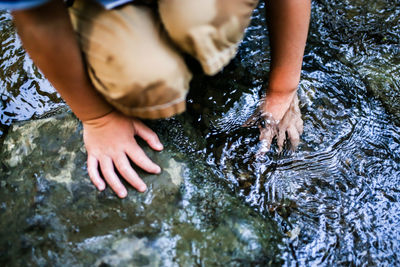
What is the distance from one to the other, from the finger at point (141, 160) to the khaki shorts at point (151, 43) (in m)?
0.22

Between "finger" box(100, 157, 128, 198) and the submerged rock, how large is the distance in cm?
3

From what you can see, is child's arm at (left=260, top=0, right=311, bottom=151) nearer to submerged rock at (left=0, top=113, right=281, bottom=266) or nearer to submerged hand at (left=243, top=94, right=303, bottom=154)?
submerged hand at (left=243, top=94, right=303, bottom=154)

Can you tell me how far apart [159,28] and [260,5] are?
151cm

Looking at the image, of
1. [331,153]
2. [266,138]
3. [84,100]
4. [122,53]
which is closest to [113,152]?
[84,100]

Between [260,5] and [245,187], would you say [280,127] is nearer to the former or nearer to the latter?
[245,187]

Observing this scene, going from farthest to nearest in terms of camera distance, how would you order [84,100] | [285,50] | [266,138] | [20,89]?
1. [20,89]
2. [266,138]
3. [285,50]
4. [84,100]

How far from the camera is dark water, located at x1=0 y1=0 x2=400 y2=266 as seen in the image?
1.53 m

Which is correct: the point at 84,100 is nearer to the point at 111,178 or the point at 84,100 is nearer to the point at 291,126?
the point at 111,178

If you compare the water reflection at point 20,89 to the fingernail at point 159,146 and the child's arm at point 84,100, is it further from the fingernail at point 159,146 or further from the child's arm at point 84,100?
the fingernail at point 159,146

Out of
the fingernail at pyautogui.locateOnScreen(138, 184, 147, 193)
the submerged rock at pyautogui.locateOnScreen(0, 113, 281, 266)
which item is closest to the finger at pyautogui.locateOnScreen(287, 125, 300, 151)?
the submerged rock at pyautogui.locateOnScreen(0, 113, 281, 266)

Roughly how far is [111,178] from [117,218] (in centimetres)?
16

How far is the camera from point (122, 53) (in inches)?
47.4

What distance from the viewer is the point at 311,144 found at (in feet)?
5.93

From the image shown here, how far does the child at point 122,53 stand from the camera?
1.20m
